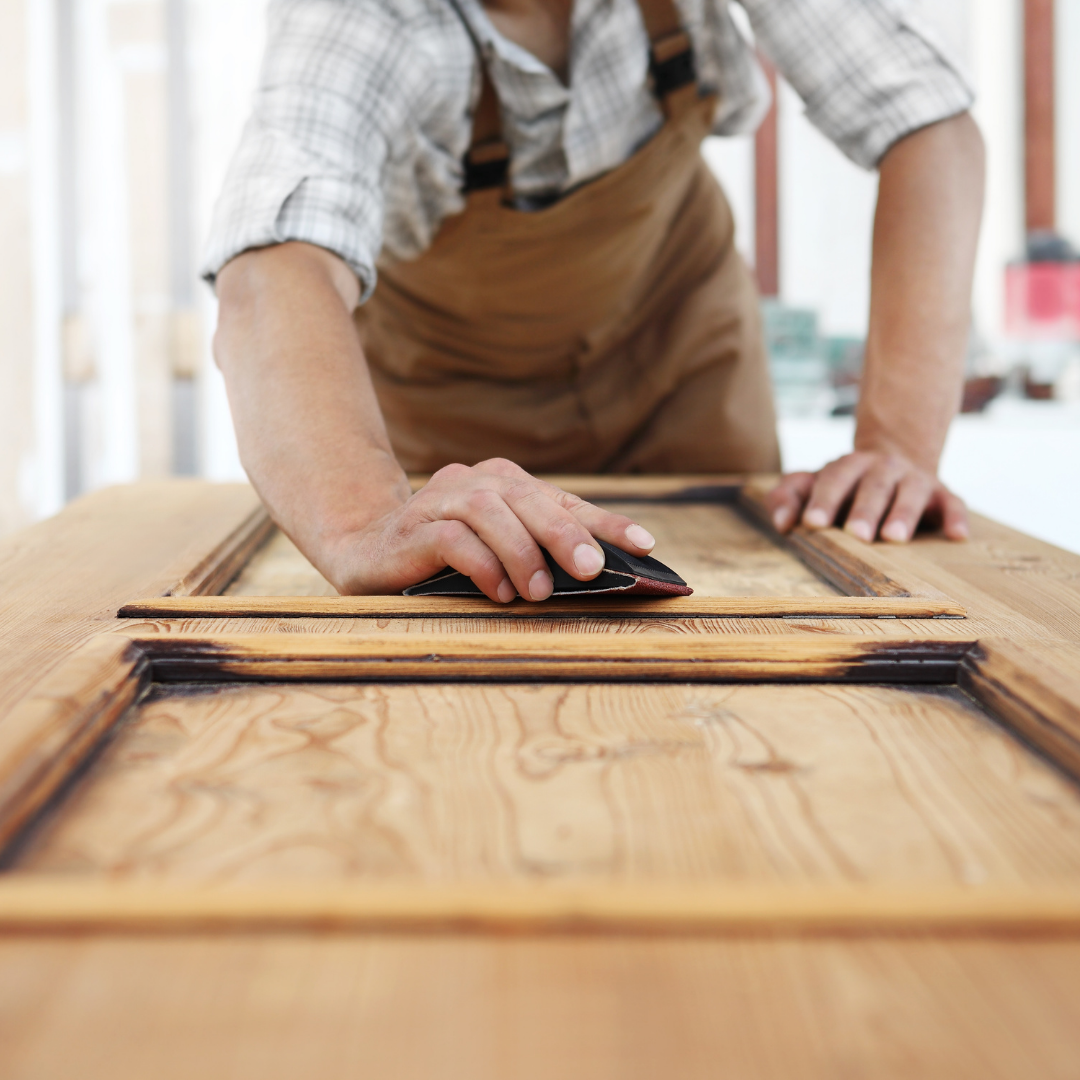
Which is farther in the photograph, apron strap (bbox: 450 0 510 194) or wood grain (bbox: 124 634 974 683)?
apron strap (bbox: 450 0 510 194)

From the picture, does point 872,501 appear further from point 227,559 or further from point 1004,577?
point 227,559

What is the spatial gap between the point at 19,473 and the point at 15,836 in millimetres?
2781

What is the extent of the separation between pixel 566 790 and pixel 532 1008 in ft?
0.44

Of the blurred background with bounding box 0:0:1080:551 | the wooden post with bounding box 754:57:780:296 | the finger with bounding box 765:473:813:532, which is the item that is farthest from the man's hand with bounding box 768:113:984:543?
the wooden post with bounding box 754:57:780:296

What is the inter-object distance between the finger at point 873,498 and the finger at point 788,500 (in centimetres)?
5

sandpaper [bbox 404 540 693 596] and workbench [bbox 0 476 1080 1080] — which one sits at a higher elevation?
sandpaper [bbox 404 540 693 596]

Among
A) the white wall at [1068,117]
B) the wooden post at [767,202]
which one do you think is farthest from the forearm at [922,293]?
the white wall at [1068,117]

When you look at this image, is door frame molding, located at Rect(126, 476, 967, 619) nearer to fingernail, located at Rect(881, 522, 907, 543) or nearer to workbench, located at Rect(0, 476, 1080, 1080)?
workbench, located at Rect(0, 476, 1080, 1080)

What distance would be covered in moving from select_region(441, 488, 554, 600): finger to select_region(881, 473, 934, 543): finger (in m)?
0.40

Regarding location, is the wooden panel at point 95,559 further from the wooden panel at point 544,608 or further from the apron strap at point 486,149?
the apron strap at point 486,149

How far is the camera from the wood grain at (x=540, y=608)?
2.08ft

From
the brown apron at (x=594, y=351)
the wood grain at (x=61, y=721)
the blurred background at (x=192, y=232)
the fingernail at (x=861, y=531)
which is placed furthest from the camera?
the blurred background at (x=192, y=232)

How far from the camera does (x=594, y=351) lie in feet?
4.53

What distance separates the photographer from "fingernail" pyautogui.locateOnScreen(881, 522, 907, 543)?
877 millimetres
